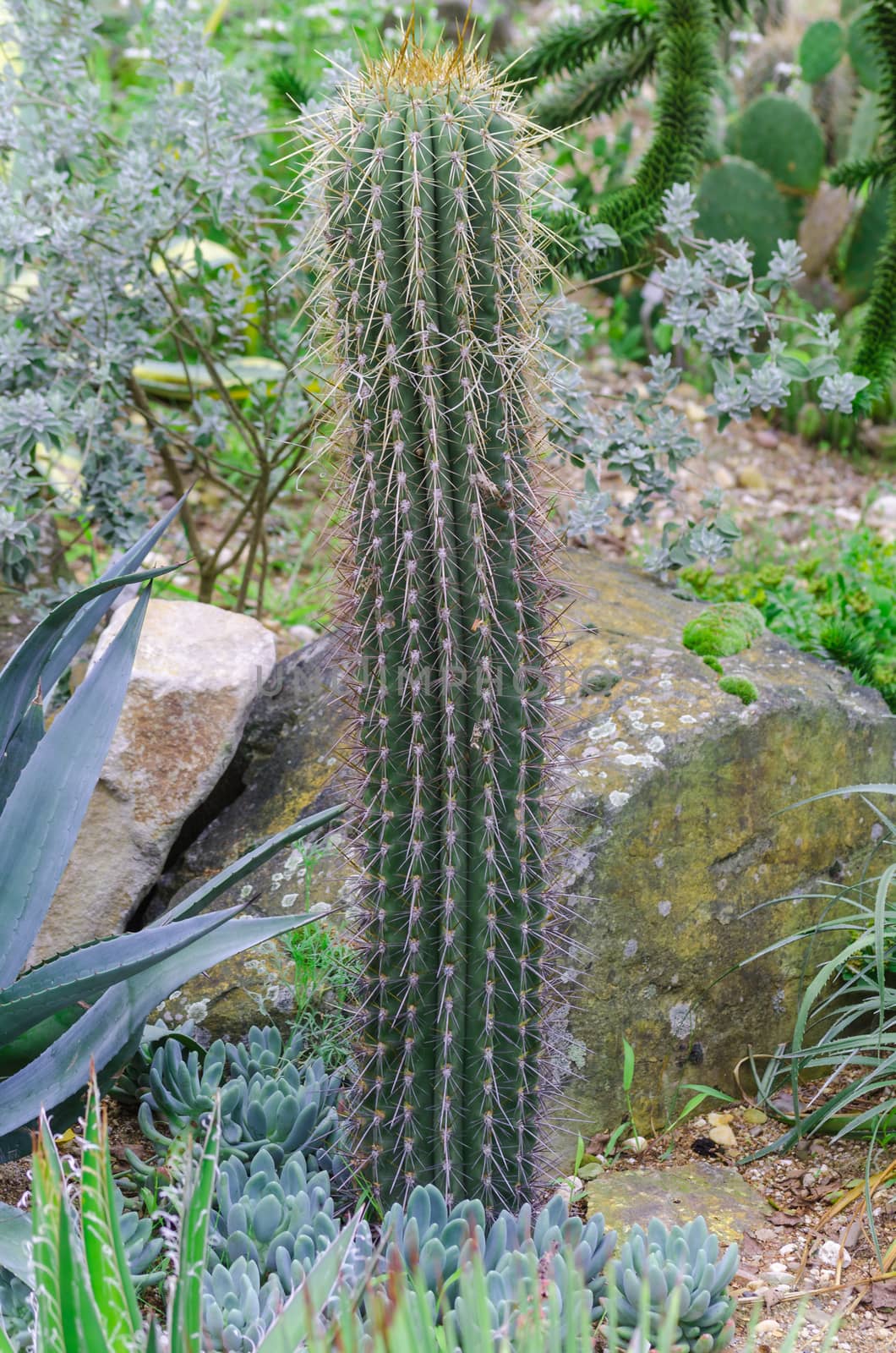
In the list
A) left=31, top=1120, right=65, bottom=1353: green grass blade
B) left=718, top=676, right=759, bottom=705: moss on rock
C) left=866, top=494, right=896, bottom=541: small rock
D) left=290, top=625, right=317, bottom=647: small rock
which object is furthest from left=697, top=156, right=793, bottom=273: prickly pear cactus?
left=31, top=1120, right=65, bottom=1353: green grass blade

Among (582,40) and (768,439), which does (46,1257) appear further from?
(768,439)

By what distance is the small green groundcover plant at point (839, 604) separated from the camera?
143 inches

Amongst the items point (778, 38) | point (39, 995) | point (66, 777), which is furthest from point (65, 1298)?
point (778, 38)

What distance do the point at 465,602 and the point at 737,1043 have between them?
1.50 metres

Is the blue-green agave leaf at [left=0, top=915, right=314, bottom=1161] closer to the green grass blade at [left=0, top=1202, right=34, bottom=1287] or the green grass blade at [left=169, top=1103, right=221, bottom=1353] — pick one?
the green grass blade at [left=0, top=1202, right=34, bottom=1287]

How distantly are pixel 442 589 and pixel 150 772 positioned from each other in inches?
51.0

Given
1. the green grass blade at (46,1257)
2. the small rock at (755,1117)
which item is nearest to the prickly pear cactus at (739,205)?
the small rock at (755,1117)

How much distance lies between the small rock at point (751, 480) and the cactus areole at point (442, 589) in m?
4.30

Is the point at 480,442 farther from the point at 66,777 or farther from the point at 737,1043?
the point at 737,1043

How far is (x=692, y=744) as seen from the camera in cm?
304

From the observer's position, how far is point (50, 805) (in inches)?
92.4

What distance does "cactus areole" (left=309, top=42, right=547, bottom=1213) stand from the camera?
1.99 meters

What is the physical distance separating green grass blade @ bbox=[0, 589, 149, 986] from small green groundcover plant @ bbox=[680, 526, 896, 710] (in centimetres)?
200

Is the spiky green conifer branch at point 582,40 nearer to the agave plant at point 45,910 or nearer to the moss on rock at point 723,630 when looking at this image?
the moss on rock at point 723,630
